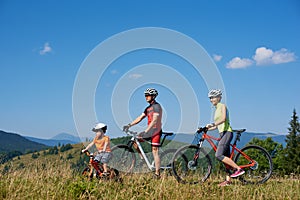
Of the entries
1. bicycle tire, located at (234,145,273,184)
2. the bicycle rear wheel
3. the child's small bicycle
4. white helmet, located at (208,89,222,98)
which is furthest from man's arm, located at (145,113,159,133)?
bicycle tire, located at (234,145,273,184)

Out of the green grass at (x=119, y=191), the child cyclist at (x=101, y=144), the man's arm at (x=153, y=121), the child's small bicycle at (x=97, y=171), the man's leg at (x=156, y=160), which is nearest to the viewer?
the green grass at (x=119, y=191)

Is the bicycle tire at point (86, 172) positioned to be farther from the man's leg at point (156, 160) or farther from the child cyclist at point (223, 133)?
the child cyclist at point (223, 133)

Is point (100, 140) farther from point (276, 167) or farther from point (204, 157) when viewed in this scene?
point (276, 167)

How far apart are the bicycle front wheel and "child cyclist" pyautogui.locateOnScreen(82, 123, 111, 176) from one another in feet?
5.21

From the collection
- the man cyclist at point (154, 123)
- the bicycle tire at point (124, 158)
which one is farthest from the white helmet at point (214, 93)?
the bicycle tire at point (124, 158)

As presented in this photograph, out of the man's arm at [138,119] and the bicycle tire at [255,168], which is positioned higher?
the man's arm at [138,119]

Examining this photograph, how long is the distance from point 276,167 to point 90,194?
70592 mm

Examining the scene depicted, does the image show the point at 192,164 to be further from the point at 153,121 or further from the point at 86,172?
the point at 86,172

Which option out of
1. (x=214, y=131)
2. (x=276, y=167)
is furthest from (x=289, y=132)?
(x=214, y=131)

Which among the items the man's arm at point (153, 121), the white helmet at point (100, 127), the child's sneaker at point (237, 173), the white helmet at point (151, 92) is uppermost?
the white helmet at point (151, 92)

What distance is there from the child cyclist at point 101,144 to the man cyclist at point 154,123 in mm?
951

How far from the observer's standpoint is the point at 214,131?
8.24m

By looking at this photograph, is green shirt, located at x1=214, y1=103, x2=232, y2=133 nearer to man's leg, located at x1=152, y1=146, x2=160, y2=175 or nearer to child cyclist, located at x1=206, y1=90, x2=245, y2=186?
child cyclist, located at x1=206, y1=90, x2=245, y2=186

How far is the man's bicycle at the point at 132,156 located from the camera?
8289 mm
